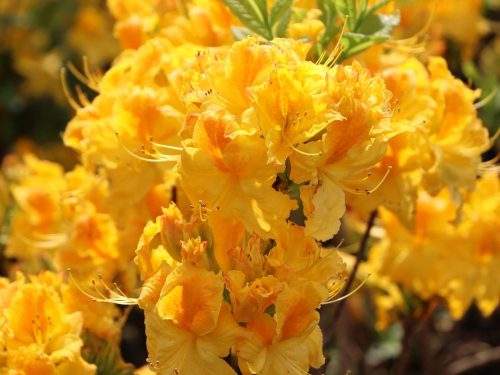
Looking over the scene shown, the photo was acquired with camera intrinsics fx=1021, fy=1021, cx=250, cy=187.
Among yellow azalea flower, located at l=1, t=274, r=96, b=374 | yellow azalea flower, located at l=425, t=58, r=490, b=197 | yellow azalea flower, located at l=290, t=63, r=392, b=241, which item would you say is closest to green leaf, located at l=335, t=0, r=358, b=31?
yellow azalea flower, located at l=425, t=58, r=490, b=197

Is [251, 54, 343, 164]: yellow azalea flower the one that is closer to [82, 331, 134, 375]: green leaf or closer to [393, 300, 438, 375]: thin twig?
[82, 331, 134, 375]: green leaf

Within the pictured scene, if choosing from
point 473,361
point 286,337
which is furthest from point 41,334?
point 473,361

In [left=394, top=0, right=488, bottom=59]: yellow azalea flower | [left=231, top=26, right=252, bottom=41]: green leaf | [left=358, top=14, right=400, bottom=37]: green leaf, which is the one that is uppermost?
[left=231, top=26, right=252, bottom=41]: green leaf

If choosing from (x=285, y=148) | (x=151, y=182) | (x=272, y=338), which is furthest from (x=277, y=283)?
(x=151, y=182)

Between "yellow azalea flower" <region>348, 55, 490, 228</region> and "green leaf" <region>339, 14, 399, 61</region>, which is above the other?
"green leaf" <region>339, 14, 399, 61</region>

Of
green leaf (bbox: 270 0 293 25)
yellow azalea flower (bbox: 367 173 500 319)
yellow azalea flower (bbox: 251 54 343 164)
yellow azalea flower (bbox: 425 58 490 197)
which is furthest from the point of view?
yellow azalea flower (bbox: 367 173 500 319)

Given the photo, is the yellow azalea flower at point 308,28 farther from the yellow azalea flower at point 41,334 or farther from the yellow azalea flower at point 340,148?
the yellow azalea flower at point 41,334

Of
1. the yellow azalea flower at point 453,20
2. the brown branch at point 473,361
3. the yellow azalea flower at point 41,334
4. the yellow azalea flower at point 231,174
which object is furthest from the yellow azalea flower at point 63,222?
the yellow azalea flower at point 453,20

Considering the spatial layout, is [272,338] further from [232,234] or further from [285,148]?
[285,148]
